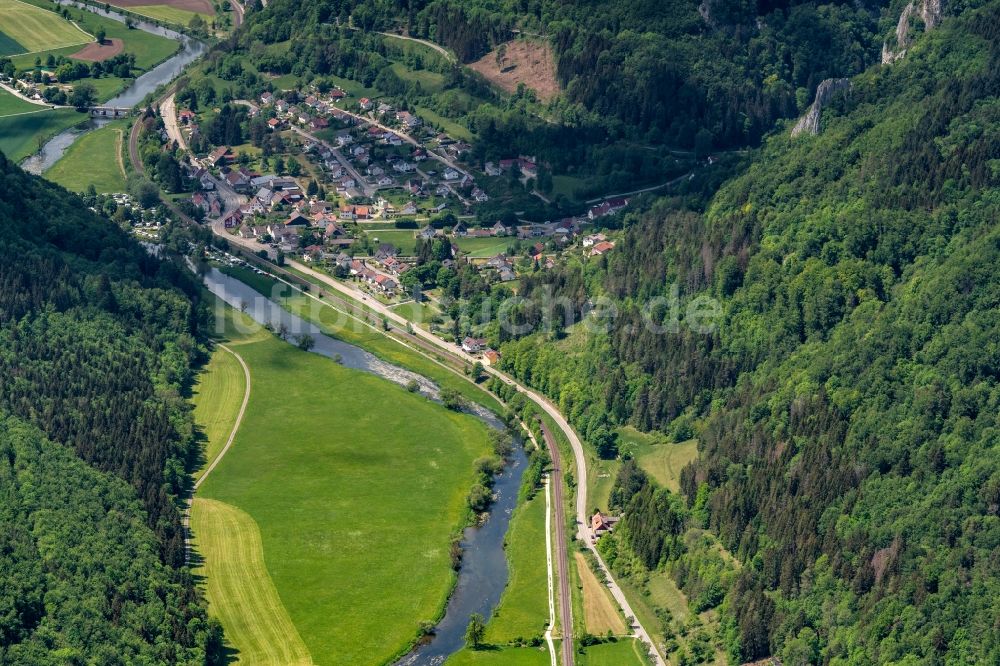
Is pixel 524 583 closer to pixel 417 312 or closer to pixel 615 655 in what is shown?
pixel 615 655

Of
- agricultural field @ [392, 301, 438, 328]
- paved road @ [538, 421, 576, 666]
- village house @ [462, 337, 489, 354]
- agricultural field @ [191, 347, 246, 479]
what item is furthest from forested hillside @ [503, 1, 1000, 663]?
agricultural field @ [191, 347, 246, 479]

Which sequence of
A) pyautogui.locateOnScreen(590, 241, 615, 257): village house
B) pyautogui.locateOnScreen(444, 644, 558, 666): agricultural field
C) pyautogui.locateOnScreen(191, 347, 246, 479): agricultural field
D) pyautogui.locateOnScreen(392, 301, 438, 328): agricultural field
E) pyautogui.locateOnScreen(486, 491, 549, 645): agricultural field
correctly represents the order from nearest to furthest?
1. pyautogui.locateOnScreen(444, 644, 558, 666): agricultural field
2. pyautogui.locateOnScreen(486, 491, 549, 645): agricultural field
3. pyautogui.locateOnScreen(191, 347, 246, 479): agricultural field
4. pyautogui.locateOnScreen(392, 301, 438, 328): agricultural field
5. pyautogui.locateOnScreen(590, 241, 615, 257): village house

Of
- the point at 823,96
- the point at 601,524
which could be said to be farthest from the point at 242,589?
the point at 823,96

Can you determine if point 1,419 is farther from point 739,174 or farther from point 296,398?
point 739,174

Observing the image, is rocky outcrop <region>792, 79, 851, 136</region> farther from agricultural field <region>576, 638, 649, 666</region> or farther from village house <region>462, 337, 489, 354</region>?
agricultural field <region>576, 638, 649, 666</region>

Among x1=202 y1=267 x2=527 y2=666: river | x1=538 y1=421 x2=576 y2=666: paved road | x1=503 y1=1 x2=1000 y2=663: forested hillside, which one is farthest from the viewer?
x1=202 y1=267 x2=527 y2=666: river

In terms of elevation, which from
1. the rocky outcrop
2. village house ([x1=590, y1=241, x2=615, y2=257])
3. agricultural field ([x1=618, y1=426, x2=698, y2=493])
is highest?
the rocky outcrop

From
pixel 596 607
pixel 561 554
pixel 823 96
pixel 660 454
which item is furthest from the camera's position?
pixel 823 96
